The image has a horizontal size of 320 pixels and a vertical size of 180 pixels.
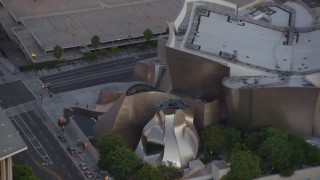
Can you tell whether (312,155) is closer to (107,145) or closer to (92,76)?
(107,145)

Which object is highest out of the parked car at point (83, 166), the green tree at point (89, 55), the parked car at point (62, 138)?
the green tree at point (89, 55)

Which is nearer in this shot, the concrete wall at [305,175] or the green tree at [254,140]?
the concrete wall at [305,175]

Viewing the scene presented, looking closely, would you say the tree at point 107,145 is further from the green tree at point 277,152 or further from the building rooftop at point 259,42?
the green tree at point 277,152

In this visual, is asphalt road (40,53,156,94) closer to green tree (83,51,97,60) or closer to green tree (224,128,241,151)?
green tree (83,51,97,60)

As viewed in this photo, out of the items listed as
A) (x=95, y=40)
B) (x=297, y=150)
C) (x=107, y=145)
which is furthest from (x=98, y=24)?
(x=297, y=150)

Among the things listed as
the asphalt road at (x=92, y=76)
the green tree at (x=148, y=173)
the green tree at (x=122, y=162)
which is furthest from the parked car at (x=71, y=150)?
the asphalt road at (x=92, y=76)

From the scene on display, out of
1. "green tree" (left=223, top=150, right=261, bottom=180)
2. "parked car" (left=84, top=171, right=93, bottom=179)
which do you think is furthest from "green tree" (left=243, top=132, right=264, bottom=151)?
"parked car" (left=84, top=171, right=93, bottom=179)

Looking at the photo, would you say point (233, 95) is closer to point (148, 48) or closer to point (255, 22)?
point (255, 22)
